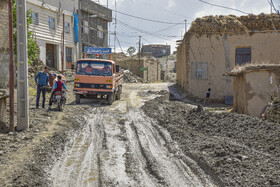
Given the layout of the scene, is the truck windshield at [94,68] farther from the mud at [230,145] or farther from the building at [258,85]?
the building at [258,85]

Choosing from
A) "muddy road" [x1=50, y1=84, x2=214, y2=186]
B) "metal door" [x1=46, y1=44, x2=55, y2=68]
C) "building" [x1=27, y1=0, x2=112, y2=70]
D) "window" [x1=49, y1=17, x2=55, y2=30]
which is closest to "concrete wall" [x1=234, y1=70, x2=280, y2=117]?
"muddy road" [x1=50, y1=84, x2=214, y2=186]

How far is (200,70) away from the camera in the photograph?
2000 centimetres

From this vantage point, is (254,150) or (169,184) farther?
(254,150)

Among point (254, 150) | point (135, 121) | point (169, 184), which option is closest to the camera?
point (169, 184)

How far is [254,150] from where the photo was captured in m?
6.64

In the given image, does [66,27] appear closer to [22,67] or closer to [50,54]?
[50,54]

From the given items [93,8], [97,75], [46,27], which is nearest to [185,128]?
[97,75]

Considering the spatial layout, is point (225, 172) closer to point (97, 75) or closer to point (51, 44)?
point (97, 75)

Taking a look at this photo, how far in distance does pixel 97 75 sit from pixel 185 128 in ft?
24.1

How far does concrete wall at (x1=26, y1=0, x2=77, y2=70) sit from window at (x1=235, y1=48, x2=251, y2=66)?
16.1 metres

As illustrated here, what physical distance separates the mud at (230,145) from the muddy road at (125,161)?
0.30 metres

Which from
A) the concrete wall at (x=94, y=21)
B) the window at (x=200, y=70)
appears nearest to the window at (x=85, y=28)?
the concrete wall at (x=94, y=21)

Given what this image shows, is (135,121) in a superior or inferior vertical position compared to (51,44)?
inferior

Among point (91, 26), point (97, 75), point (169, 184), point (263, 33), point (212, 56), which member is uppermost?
point (91, 26)
